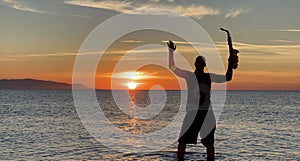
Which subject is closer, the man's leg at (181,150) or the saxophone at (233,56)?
the saxophone at (233,56)

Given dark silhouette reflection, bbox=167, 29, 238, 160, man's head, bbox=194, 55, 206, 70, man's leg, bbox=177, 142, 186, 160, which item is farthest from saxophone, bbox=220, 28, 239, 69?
man's leg, bbox=177, 142, 186, 160

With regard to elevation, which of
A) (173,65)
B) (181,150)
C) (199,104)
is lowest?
(181,150)

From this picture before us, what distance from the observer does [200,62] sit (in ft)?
42.1

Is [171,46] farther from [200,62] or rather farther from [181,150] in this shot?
[181,150]

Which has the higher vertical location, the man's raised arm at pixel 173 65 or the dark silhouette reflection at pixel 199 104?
the man's raised arm at pixel 173 65

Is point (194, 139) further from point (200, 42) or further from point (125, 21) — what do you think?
point (125, 21)

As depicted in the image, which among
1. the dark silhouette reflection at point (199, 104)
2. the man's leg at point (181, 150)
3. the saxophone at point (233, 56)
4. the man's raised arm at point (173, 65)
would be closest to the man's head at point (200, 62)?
the dark silhouette reflection at point (199, 104)

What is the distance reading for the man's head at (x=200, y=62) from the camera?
1283cm

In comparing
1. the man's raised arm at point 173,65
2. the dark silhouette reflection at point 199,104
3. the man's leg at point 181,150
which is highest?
the man's raised arm at point 173,65

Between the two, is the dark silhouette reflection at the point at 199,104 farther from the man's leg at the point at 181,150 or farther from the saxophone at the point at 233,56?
the saxophone at the point at 233,56

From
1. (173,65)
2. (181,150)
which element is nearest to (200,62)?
(173,65)

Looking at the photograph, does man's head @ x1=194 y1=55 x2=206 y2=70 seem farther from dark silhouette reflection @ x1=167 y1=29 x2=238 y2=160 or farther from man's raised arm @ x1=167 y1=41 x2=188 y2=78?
man's raised arm @ x1=167 y1=41 x2=188 y2=78

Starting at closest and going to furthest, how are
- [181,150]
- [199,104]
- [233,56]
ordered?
1. [233,56]
2. [199,104]
3. [181,150]

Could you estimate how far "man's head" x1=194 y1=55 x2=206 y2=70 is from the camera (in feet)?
42.1
